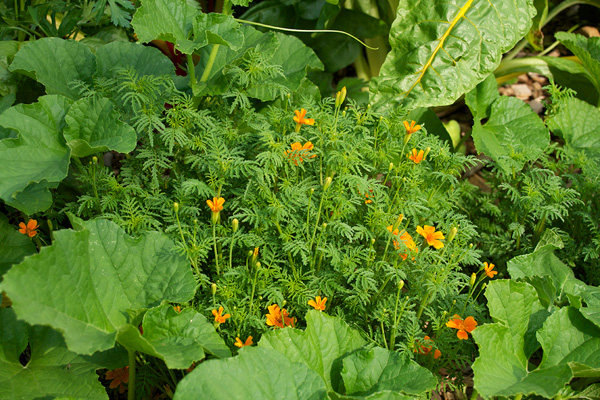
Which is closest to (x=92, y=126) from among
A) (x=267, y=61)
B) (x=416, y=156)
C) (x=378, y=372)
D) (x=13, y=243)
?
(x=13, y=243)

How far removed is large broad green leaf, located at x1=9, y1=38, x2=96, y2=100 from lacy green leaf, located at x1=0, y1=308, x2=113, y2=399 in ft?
2.72

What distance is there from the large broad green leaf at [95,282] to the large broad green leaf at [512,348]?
833 mm

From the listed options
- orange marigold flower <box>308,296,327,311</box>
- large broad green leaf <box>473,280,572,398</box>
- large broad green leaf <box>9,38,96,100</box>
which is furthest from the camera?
large broad green leaf <box>9,38,96,100</box>

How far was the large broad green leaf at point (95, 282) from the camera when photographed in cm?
125

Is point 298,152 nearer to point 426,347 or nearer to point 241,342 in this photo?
point 241,342

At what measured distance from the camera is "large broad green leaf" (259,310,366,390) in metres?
1.47

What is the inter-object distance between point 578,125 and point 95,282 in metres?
2.18

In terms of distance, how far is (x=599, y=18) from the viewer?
3.78 m

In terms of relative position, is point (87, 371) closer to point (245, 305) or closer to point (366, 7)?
point (245, 305)

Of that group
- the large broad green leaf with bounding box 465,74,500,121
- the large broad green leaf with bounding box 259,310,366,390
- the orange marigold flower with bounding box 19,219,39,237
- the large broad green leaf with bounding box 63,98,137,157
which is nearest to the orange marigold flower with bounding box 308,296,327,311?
the large broad green leaf with bounding box 259,310,366,390

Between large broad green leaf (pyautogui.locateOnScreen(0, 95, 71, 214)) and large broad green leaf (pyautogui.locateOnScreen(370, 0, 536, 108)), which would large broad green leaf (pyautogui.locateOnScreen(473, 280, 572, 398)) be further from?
large broad green leaf (pyautogui.locateOnScreen(0, 95, 71, 214))

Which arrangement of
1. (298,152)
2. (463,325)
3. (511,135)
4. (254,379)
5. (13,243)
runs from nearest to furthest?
(254,379)
(463,325)
(298,152)
(13,243)
(511,135)

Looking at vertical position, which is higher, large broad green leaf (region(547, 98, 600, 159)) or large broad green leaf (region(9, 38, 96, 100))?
large broad green leaf (region(9, 38, 96, 100))

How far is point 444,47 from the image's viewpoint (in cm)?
233
